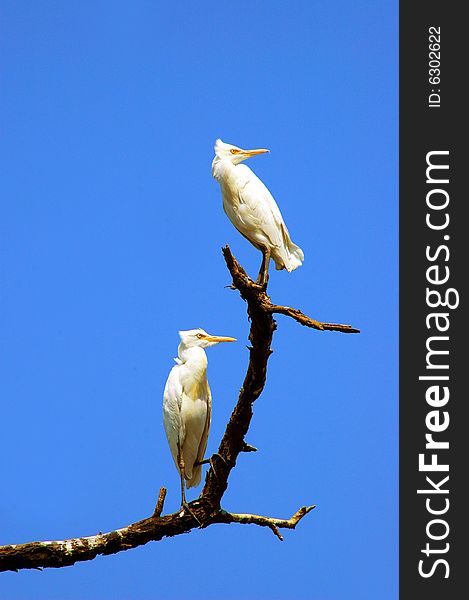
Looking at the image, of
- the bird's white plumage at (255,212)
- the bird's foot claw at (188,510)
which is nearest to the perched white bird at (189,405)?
the bird's foot claw at (188,510)

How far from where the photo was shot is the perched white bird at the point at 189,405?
780 cm

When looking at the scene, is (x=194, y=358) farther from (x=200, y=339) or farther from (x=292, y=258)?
(x=292, y=258)

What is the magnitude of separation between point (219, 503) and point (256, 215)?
7.18 ft

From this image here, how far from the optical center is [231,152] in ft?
27.7

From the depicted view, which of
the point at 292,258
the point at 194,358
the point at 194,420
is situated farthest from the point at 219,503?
the point at 292,258

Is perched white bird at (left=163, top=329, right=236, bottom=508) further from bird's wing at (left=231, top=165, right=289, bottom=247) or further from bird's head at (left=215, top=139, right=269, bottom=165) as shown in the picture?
bird's head at (left=215, top=139, right=269, bottom=165)

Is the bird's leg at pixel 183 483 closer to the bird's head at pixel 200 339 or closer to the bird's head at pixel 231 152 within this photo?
the bird's head at pixel 200 339

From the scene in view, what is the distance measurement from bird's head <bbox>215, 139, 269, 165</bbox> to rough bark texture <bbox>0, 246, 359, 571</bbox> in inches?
75.7

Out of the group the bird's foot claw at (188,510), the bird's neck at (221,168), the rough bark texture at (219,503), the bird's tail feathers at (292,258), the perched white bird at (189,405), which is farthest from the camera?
the bird's neck at (221,168)

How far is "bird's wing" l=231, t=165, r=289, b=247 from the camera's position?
26.2ft

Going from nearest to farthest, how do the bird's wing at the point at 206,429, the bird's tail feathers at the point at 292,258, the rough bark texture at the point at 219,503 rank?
the rough bark texture at the point at 219,503 → the bird's wing at the point at 206,429 → the bird's tail feathers at the point at 292,258

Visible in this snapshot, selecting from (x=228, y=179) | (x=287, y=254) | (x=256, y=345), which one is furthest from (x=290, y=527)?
(x=228, y=179)

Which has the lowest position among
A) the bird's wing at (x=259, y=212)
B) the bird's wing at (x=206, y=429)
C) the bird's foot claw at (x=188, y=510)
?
the bird's foot claw at (x=188, y=510)

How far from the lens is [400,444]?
7453 millimetres
